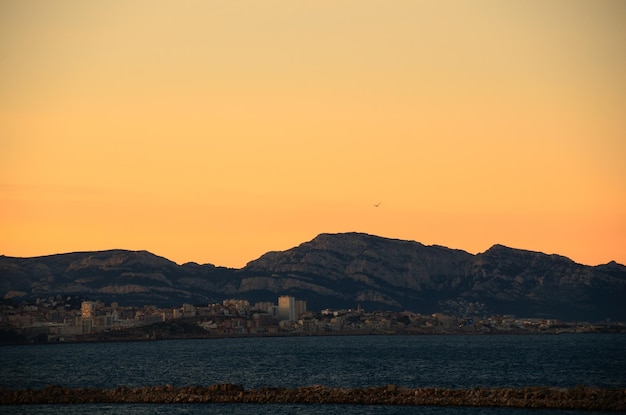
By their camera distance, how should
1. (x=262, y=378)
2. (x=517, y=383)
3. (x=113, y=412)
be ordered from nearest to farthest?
1. (x=113, y=412)
2. (x=517, y=383)
3. (x=262, y=378)

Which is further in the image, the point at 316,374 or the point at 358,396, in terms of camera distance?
the point at 316,374

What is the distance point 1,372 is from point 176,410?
59.9 m

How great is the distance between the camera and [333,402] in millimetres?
85250

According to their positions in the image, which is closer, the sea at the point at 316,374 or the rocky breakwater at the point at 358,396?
the rocky breakwater at the point at 358,396

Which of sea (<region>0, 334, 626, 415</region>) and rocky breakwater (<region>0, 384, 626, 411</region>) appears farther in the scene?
sea (<region>0, 334, 626, 415</region>)

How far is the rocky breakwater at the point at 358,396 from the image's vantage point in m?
80.5

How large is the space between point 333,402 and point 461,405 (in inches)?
383

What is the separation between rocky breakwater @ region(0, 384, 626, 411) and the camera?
264 ft

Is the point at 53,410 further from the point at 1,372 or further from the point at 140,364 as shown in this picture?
the point at 140,364

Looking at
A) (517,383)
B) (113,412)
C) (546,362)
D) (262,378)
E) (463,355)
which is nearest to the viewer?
(113,412)

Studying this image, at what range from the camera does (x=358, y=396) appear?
86062 mm

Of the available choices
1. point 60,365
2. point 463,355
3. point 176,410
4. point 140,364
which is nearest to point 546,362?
point 463,355

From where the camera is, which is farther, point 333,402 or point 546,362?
point 546,362

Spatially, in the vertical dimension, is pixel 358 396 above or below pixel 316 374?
below
